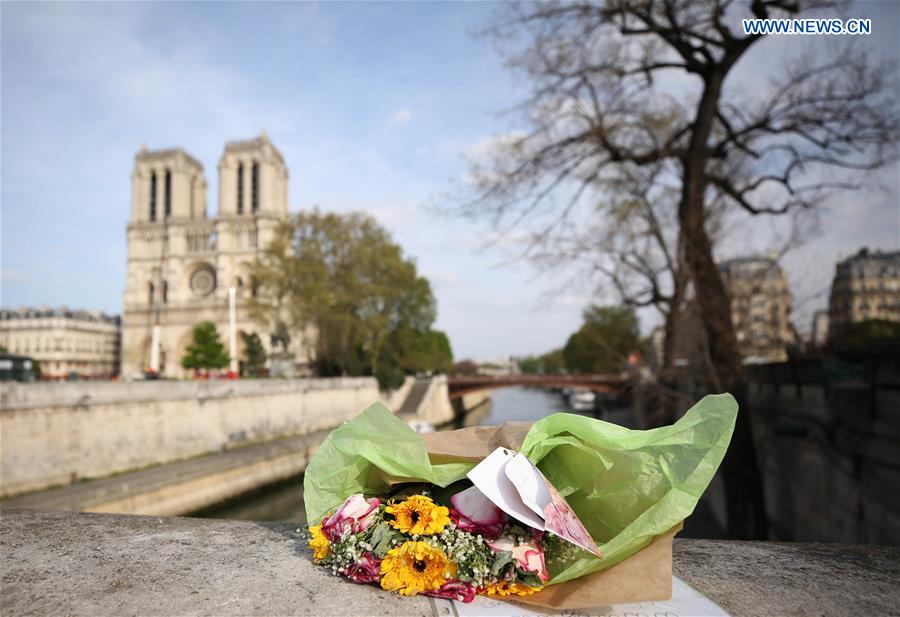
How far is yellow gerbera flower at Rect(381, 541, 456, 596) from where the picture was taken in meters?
1.98

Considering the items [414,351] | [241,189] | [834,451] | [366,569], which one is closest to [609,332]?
[834,451]

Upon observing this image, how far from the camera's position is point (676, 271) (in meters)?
6.88

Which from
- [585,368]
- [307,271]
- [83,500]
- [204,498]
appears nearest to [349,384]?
[307,271]

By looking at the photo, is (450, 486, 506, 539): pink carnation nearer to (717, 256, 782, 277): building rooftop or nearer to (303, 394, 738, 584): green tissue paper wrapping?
(303, 394, 738, 584): green tissue paper wrapping

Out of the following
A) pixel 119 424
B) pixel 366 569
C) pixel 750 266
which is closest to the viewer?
pixel 366 569

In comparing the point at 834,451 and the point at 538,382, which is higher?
the point at 834,451

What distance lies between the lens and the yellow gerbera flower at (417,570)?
78.1 inches

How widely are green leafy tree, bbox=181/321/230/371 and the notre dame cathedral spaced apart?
18.2ft

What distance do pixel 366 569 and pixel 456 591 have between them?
1.08 ft

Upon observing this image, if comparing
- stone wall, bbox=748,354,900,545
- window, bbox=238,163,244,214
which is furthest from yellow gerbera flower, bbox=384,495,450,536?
window, bbox=238,163,244,214

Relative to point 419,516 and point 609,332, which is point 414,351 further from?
point 419,516

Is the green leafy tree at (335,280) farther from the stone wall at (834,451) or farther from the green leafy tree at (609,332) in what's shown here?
the stone wall at (834,451)

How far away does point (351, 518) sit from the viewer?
87.4 inches

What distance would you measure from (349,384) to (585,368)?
30829 mm
